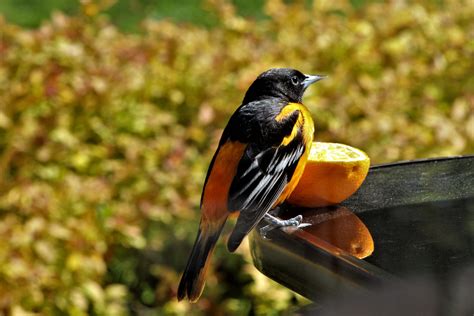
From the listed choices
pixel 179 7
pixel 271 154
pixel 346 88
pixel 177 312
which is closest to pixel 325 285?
pixel 271 154

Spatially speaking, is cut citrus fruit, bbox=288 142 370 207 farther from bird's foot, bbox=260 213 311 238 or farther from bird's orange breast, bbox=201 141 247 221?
bird's orange breast, bbox=201 141 247 221

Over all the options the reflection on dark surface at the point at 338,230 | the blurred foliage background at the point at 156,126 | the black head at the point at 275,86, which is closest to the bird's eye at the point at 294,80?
the black head at the point at 275,86

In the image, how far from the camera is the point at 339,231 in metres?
1.68

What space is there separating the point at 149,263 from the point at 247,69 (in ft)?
3.03

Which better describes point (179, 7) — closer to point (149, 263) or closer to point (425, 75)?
point (425, 75)

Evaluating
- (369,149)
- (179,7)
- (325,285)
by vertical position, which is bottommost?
(179,7)

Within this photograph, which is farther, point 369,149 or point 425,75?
point 425,75

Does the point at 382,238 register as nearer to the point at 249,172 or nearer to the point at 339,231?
the point at 339,231

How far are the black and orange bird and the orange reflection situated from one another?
50 mm

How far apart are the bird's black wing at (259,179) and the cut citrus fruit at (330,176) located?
0.12 meters

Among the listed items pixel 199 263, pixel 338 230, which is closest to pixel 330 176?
pixel 338 230

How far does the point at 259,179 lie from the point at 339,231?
0.17 meters

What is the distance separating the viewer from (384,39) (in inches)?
165

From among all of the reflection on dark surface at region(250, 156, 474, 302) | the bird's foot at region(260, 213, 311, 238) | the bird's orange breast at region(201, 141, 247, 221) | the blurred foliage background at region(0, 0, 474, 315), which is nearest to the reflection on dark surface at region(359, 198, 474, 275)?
the reflection on dark surface at region(250, 156, 474, 302)
